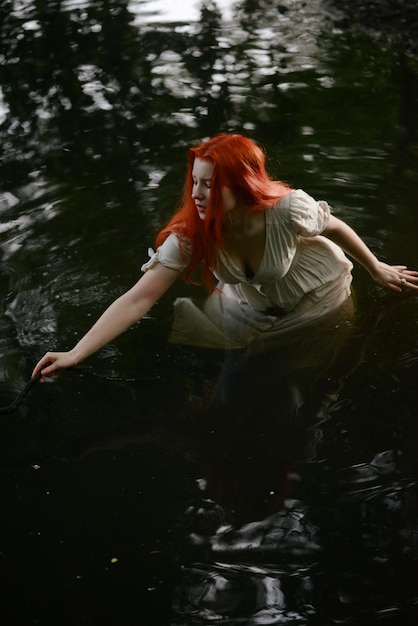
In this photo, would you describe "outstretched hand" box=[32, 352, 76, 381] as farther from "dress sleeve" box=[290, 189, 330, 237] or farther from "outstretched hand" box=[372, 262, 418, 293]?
"outstretched hand" box=[372, 262, 418, 293]

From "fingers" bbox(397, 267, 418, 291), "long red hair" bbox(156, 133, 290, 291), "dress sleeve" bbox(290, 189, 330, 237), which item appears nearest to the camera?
"long red hair" bbox(156, 133, 290, 291)

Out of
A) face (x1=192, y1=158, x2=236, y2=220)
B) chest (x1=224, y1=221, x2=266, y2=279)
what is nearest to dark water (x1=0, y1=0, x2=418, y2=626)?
chest (x1=224, y1=221, x2=266, y2=279)

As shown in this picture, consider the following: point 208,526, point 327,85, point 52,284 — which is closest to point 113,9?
point 327,85

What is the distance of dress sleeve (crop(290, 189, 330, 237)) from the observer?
3.47 metres

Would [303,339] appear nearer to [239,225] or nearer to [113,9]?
[239,225]

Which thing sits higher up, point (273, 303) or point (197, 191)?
point (197, 191)

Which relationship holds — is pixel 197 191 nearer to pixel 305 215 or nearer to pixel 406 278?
pixel 305 215

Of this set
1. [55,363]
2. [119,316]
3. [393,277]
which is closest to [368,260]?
[393,277]

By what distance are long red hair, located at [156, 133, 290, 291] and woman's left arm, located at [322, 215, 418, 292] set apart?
43 cm

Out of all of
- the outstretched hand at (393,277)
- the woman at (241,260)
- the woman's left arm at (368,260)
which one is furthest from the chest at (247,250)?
the outstretched hand at (393,277)

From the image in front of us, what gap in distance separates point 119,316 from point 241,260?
0.62 meters

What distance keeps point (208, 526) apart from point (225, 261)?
1083 mm

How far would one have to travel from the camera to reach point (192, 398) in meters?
3.73

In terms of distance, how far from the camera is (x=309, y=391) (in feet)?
12.3
